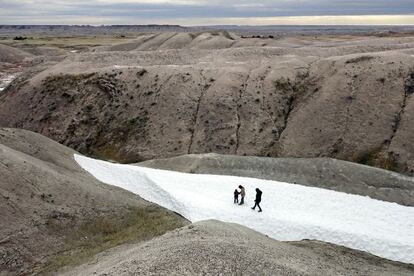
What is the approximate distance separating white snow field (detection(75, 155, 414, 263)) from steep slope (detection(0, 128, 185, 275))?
1820 mm

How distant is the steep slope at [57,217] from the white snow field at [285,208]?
1.82 meters

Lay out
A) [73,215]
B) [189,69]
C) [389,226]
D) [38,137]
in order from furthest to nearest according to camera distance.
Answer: [189,69] → [38,137] → [389,226] → [73,215]

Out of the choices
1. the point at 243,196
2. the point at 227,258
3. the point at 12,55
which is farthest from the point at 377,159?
the point at 12,55

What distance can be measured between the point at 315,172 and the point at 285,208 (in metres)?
7.44

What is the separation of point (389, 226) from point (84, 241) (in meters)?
18.0

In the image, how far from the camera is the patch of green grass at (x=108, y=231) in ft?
80.1

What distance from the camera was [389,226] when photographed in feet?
96.9

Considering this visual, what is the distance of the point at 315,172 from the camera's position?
3806 cm

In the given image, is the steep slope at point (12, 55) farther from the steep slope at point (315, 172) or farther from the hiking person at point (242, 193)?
the hiking person at point (242, 193)

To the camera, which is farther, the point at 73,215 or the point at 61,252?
the point at 73,215

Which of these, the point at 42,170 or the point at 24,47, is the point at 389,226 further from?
the point at 24,47

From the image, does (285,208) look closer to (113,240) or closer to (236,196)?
(236,196)

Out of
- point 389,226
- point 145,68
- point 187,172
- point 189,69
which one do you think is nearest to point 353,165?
point 389,226

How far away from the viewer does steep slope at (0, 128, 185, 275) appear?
2423 cm
